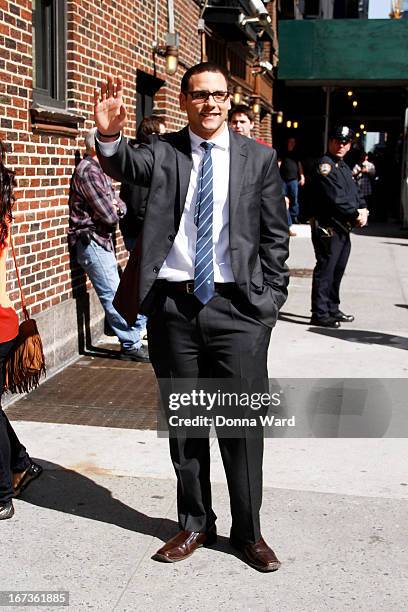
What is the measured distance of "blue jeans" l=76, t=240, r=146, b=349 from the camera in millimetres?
7215

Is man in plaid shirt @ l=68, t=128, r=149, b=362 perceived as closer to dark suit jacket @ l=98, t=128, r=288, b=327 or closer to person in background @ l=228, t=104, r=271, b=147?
person in background @ l=228, t=104, r=271, b=147

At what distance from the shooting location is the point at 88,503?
14.5 ft

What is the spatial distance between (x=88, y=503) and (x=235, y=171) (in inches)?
74.5

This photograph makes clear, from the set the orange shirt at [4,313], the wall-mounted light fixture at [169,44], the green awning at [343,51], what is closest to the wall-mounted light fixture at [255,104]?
the green awning at [343,51]

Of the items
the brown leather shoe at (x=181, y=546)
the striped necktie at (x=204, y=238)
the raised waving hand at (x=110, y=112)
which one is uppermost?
the raised waving hand at (x=110, y=112)

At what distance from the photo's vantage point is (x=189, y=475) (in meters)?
3.80

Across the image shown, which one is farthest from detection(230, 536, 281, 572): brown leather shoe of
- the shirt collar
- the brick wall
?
the brick wall

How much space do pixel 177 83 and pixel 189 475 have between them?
8.59 meters

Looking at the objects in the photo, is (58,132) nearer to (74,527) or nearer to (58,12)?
(58,12)

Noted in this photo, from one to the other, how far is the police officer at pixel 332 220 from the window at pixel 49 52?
113 inches

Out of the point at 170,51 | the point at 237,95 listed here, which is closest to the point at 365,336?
the point at 170,51

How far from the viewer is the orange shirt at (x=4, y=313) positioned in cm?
407

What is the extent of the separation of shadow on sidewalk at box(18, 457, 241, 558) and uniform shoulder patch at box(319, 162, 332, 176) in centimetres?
490

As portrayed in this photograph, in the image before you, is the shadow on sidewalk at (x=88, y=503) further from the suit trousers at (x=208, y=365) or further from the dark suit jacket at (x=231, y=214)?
the dark suit jacket at (x=231, y=214)
